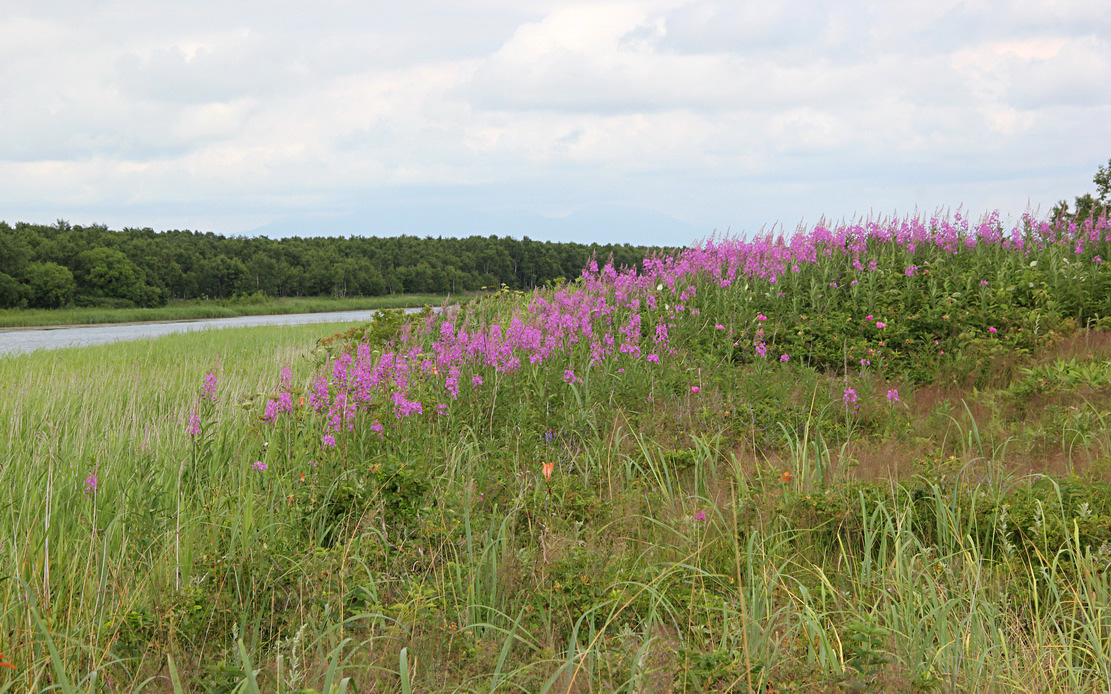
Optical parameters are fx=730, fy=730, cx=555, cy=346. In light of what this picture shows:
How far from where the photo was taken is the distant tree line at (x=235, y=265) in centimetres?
4334

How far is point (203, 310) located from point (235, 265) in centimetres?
787

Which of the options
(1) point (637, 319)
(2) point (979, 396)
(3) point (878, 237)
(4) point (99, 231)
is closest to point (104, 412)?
(1) point (637, 319)

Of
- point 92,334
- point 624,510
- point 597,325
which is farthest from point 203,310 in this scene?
point 624,510

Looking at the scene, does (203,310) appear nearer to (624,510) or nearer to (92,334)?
(92,334)

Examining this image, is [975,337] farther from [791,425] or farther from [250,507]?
[250,507]

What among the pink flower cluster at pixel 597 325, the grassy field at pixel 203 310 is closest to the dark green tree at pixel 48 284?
the grassy field at pixel 203 310

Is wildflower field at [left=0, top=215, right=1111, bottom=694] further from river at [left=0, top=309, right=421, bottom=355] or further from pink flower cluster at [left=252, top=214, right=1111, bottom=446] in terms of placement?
river at [left=0, top=309, right=421, bottom=355]

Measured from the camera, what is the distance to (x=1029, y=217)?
34.9 ft

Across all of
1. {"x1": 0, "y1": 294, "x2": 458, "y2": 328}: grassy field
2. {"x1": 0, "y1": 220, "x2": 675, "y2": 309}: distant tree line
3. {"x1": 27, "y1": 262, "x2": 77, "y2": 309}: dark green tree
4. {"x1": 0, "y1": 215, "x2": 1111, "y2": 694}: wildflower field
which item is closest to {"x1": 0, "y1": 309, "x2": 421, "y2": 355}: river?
{"x1": 0, "y1": 294, "x2": 458, "y2": 328}: grassy field

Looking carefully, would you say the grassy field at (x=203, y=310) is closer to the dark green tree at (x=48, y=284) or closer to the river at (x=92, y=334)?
the dark green tree at (x=48, y=284)

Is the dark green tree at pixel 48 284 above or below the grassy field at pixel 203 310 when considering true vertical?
above

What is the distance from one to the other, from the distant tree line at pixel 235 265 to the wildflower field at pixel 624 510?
91.3 feet

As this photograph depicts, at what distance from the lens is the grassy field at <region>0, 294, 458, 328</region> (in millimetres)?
38812

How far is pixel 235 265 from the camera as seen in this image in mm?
50719
